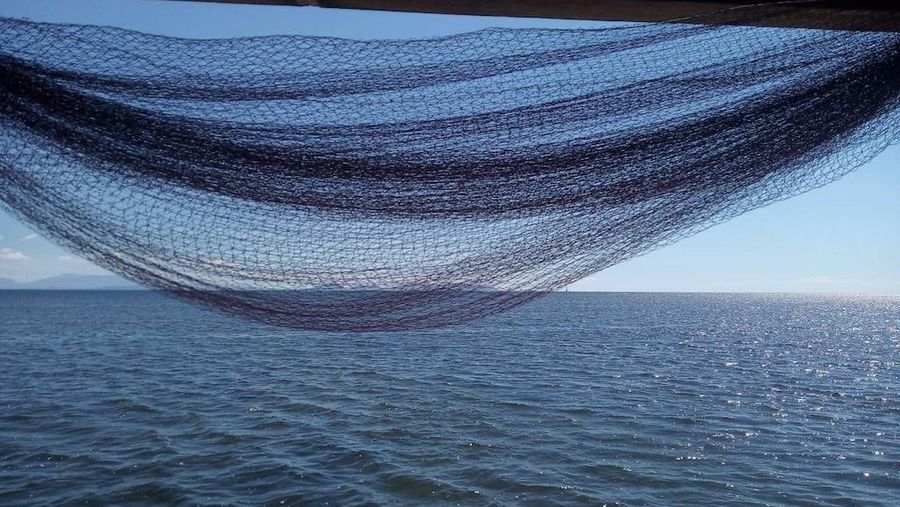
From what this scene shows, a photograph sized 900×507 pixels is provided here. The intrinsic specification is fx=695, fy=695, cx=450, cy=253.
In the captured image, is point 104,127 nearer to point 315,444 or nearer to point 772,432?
point 315,444

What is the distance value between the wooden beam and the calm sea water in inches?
299

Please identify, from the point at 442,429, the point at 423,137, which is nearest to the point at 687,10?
the point at 423,137

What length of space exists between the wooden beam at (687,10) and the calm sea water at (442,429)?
7599mm

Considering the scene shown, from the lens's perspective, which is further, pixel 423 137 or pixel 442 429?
pixel 442 429

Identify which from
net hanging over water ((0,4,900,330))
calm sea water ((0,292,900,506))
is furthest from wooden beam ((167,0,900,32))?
calm sea water ((0,292,900,506))

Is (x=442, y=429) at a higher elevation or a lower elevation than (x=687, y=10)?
lower

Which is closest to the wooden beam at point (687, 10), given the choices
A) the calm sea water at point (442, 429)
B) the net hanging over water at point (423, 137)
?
the net hanging over water at point (423, 137)

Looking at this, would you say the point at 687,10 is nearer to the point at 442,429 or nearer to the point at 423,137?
the point at 423,137

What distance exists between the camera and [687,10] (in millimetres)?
2123

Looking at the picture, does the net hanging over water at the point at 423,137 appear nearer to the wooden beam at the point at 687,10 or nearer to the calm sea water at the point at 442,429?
the wooden beam at the point at 687,10

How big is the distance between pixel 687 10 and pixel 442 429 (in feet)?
37.1

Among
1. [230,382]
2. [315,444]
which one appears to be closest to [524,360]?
[230,382]

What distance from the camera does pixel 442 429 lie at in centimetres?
1268

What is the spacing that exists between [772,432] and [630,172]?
1270 centimetres
